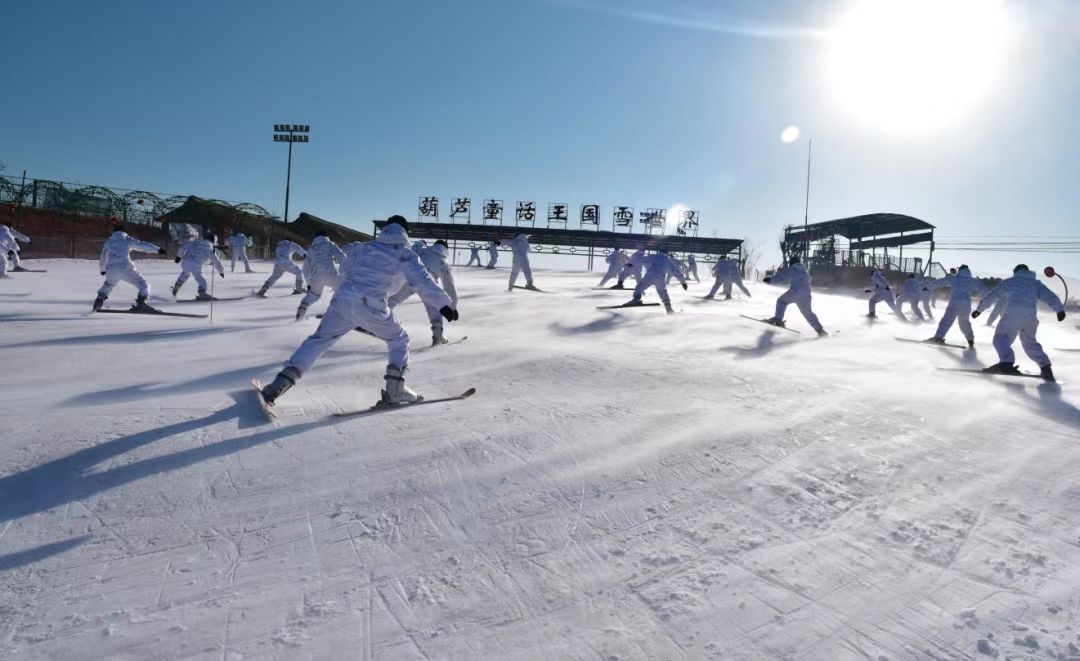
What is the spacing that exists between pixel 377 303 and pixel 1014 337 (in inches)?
339

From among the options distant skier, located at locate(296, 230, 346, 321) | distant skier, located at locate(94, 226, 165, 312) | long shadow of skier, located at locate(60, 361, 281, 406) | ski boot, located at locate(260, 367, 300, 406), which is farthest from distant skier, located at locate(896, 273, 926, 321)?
distant skier, located at locate(94, 226, 165, 312)

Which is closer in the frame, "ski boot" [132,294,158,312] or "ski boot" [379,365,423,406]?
"ski boot" [379,365,423,406]

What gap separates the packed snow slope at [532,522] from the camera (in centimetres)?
195

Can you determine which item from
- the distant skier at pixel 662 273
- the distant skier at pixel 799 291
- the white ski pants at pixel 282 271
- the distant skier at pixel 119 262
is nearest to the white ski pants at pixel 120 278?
the distant skier at pixel 119 262

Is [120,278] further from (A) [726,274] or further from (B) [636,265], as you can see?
(A) [726,274]

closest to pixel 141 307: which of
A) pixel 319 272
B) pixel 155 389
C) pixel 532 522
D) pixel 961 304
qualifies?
pixel 319 272

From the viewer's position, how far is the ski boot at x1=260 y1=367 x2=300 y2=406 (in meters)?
4.12

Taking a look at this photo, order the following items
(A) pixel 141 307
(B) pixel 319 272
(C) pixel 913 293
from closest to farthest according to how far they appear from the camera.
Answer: (A) pixel 141 307 → (B) pixel 319 272 → (C) pixel 913 293

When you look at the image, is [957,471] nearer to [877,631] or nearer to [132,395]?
[877,631]

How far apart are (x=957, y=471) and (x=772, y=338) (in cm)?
719

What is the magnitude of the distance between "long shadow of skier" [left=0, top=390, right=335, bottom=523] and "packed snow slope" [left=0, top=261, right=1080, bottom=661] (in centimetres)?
2

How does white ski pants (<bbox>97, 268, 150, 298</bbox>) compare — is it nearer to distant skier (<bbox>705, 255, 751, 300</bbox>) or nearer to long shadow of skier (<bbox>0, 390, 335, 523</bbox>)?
long shadow of skier (<bbox>0, 390, 335, 523</bbox>)

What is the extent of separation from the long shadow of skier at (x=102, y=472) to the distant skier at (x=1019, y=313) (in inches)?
Result: 346

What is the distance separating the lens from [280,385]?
13.7 feet
